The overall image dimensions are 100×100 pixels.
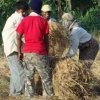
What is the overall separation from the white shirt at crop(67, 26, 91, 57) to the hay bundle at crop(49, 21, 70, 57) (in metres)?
0.11

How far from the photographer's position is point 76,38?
830 cm

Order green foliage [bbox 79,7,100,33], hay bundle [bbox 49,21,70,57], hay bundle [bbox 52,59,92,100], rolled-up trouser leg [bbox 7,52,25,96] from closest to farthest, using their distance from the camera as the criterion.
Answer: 1. hay bundle [bbox 52,59,92,100]
2. hay bundle [bbox 49,21,70,57]
3. rolled-up trouser leg [bbox 7,52,25,96]
4. green foliage [bbox 79,7,100,33]

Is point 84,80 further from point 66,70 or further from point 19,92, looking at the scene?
point 19,92

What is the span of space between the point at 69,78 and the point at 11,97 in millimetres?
1257

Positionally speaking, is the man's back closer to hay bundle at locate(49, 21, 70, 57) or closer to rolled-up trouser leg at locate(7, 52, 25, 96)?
hay bundle at locate(49, 21, 70, 57)

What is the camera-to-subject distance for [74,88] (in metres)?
7.97

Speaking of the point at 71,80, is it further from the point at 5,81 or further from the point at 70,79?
the point at 5,81

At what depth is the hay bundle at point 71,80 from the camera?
7914 millimetres

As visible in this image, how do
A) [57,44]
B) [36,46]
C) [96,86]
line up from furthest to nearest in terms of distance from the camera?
[96,86] < [57,44] < [36,46]

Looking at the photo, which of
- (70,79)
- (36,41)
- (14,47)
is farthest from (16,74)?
(70,79)

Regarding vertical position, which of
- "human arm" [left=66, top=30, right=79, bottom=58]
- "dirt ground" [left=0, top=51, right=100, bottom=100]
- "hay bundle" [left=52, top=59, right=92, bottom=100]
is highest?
"human arm" [left=66, top=30, right=79, bottom=58]

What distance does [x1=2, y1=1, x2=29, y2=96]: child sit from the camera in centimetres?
831

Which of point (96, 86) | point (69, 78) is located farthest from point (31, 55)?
point (96, 86)


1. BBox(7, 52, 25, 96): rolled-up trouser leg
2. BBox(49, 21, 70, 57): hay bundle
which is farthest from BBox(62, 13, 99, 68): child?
BBox(7, 52, 25, 96): rolled-up trouser leg
